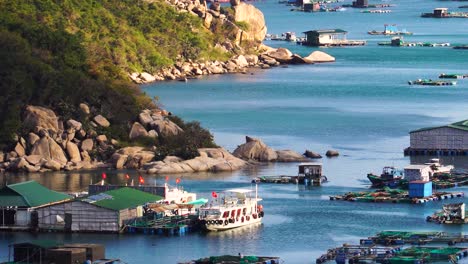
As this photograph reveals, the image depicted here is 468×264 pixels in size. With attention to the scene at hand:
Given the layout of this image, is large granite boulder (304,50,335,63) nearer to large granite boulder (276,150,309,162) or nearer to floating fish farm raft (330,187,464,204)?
large granite boulder (276,150,309,162)

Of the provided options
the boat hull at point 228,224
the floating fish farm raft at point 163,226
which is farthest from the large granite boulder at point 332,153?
the floating fish farm raft at point 163,226

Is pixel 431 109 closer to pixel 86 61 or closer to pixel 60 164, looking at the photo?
pixel 86 61

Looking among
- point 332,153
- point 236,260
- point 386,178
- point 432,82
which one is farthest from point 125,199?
point 432,82

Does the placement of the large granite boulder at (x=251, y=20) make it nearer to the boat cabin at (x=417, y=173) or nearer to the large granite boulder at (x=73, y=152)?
the large granite boulder at (x=73, y=152)

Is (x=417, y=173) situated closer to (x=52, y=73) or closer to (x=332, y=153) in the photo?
(x=332, y=153)

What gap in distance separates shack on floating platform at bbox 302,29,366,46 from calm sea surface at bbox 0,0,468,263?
182cm

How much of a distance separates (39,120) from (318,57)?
7137 cm

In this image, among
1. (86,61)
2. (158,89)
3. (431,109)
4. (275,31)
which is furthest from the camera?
(275,31)

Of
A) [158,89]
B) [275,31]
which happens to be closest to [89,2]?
[158,89]

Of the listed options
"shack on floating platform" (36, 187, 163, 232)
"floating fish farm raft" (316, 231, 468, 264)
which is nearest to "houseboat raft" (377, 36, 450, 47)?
"shack on floating platform" (36, 187, 163, 232)

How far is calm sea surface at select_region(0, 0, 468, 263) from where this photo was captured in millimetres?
58094

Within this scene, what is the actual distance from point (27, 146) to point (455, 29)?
128 meters

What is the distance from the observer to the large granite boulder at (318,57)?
476 feet

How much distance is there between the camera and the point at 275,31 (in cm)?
19675
